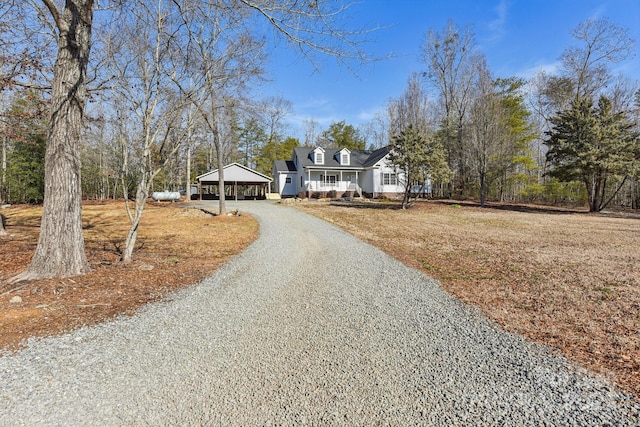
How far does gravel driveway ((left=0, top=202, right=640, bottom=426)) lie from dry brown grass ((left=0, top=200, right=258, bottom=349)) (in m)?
0.41

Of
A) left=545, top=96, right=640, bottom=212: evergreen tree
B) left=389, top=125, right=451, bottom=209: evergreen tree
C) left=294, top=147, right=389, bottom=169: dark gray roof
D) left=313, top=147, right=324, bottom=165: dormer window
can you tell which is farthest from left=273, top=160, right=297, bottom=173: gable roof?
left=545, top=96, right=640, bottom=212: evergreen tree

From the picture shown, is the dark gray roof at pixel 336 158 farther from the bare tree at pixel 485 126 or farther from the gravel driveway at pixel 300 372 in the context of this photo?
the gravel driveway at pixel 300 372

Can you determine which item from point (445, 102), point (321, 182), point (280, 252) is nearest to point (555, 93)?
point (445, 102)

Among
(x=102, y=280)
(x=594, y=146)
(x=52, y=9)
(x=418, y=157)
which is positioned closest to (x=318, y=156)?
(x=418, y=157)

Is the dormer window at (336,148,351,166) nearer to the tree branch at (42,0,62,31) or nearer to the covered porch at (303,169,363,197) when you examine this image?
the covered porch at (303,169,363,197)

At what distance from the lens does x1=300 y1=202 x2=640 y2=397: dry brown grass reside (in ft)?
9.66

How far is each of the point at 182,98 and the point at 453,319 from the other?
610 cm

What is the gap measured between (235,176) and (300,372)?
27.0m

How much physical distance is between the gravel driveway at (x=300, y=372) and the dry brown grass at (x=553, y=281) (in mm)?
407

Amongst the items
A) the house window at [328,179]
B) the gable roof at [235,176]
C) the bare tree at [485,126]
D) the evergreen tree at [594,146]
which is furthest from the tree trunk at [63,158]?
the house window at [328,179]

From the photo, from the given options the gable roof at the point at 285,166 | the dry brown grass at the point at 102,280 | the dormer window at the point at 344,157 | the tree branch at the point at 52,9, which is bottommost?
the dry brown grass at the point at 102,280

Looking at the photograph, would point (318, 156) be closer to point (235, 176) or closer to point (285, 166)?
point (285, 166)

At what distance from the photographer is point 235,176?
91.7 feet

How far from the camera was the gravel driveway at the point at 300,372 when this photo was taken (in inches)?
78.1
